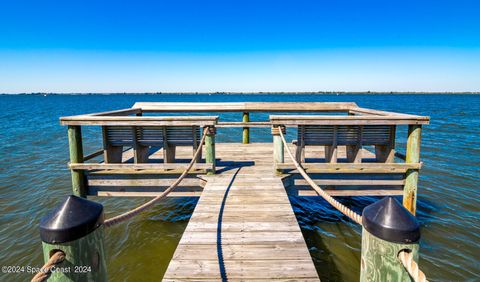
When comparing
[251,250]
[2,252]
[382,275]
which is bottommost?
[2,252]

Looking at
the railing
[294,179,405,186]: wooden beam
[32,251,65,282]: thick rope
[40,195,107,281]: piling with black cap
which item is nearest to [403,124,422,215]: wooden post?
the railing

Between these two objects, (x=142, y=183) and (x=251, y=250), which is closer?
(x=251, y=250)

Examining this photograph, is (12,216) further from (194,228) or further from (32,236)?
(194,228)

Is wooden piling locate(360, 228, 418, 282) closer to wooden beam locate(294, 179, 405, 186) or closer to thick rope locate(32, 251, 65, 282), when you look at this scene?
thick rope locate(32, 251, 65, 282)

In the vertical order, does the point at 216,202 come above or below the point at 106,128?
below

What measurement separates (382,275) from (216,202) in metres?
3.46

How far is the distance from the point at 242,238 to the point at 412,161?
403 centimetres

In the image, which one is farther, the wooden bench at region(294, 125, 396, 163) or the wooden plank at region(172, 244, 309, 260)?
the wooden bench at region(294, 125, 396, 163)

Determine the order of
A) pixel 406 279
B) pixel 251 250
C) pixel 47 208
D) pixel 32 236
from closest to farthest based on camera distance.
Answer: pixel 406 279 → pixel 251 250 → pixel 32 236 → pixel 47 208

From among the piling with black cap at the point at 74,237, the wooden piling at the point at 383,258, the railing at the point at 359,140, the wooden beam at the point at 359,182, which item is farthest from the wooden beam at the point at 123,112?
the wooden piling at the point at 383,258

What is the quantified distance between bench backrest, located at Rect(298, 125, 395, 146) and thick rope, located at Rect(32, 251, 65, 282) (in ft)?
16.9

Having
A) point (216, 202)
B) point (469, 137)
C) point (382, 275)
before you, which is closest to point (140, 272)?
point (216, 202)

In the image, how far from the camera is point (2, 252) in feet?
21.5

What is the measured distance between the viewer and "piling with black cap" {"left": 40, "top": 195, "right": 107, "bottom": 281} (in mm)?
1566
